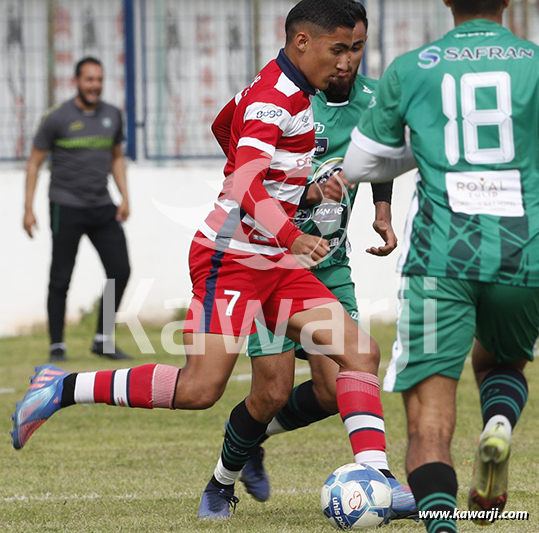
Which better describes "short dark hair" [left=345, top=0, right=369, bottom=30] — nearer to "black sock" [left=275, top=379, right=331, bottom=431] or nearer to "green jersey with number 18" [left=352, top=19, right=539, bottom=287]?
"green jersey with number 18" [left=352, top=19, right=539, bottom=287]

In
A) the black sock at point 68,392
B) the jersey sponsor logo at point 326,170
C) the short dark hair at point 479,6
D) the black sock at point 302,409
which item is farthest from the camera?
the jersey sponsor logo at point 326,170

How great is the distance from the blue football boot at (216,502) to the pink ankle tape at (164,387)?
0.46m

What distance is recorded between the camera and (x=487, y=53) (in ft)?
10.5

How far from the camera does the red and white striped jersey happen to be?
13.5ft

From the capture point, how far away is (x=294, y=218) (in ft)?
15.9

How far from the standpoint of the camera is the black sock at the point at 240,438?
4.56 m

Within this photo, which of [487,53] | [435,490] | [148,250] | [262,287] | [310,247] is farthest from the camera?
[148,250]

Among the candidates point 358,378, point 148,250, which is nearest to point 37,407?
point 358,378

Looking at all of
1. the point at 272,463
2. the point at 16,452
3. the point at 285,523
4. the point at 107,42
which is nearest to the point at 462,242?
→ the point at 285,523

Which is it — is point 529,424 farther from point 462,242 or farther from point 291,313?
point 462,242

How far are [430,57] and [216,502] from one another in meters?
2.10

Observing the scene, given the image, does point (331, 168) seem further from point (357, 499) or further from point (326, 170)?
point (357, 499)

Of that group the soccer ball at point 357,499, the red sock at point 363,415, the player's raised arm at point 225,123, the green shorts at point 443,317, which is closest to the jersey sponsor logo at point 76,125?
the player's raised arm at point 225,123

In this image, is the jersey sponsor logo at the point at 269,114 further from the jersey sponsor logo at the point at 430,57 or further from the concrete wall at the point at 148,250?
the concrete wall at the point at 148,250
